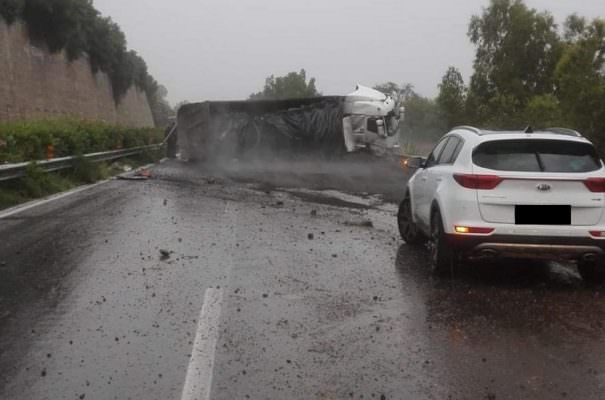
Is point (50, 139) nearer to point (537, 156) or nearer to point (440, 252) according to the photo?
point (440, 252)

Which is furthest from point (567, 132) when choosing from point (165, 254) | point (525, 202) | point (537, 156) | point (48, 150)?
point (48, 150)

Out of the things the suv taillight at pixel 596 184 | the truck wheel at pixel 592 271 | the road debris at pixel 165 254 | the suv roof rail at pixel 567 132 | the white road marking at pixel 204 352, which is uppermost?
the suv roof rail at pixel 567 132

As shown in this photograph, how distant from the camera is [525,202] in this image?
23.2ft

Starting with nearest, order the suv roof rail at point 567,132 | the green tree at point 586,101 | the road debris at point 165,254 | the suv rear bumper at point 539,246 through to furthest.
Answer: the suv rear bumper at point 539,246
the suv roof rail at point 567,132
the road debris at point 165,254
the green tree at point 586,101

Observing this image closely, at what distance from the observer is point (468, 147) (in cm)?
763

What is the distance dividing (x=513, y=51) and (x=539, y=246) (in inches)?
1863

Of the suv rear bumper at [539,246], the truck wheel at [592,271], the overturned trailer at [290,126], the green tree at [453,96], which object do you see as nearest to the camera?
the suv rear bumper at [539,246]

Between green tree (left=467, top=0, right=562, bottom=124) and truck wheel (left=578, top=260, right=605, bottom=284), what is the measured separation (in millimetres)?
44400

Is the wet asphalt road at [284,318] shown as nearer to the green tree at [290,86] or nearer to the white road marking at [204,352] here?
the white road marking at [204,352]

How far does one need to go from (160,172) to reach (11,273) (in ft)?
53.8

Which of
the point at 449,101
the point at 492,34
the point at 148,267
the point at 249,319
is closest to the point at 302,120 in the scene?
the point at 449,101

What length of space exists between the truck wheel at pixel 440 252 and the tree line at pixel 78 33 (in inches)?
1333

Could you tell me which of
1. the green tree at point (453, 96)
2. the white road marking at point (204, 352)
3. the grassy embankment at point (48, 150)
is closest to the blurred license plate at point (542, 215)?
the white road marking at point (204, 352)

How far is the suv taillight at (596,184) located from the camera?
7109 millimetres
